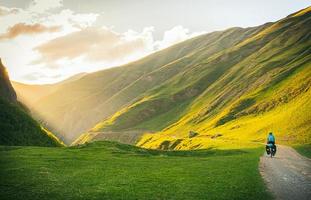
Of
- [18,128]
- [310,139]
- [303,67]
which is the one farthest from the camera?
[303,67]

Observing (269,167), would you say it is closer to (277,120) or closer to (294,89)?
(277,120)

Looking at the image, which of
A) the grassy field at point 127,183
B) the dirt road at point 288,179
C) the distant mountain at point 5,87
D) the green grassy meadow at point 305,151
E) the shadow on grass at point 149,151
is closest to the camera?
the grassy field at point 127,183

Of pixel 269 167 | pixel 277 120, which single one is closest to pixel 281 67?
pixel 277 120

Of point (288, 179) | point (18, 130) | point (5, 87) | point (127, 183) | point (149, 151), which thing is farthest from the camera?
point (5, 87)

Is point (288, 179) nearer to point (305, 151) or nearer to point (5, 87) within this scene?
point (305, 151)

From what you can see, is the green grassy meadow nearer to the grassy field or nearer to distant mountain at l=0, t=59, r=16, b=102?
the grassy field

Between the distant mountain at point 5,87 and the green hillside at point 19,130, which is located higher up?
the distant mountain at point 5,87

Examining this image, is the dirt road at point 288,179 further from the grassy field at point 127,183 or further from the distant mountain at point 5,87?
the distant mountain at point 5,87

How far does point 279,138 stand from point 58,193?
75.4 m

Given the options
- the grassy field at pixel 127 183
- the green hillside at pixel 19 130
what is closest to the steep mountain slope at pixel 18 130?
the green hillside at pixel 19 130

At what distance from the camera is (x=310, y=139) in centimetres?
7562

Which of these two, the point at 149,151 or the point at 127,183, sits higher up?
the point at 127,183

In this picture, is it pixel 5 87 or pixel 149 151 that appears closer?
pixel 149 151

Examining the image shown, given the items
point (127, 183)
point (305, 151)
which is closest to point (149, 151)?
point (305, 151)
